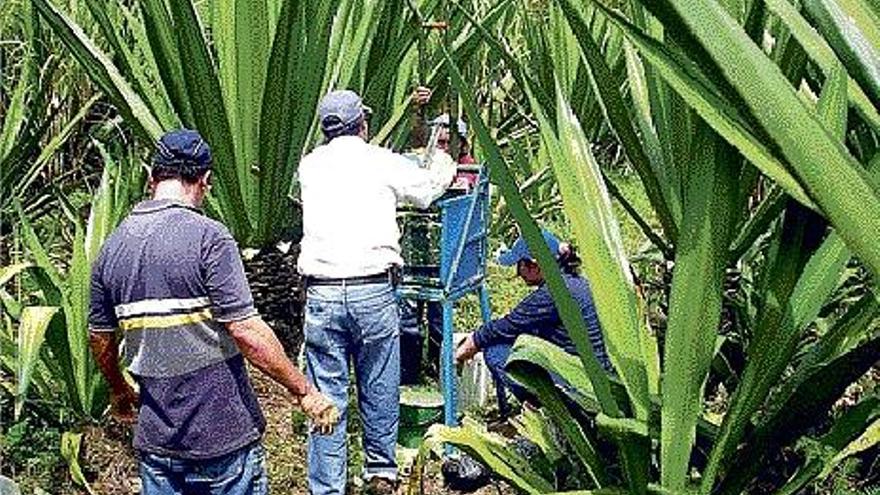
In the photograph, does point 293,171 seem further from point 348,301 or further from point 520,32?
point 520,32

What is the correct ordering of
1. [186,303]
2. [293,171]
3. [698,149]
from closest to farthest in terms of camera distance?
[698,149] < [186,303] < [293,171]

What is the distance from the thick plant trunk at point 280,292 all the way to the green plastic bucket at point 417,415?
0.54 meters

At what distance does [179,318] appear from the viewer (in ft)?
10.7

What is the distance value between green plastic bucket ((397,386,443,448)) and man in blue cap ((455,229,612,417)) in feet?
0.92

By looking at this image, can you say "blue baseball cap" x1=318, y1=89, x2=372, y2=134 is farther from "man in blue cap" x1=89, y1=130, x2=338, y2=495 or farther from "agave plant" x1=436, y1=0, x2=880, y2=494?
"agave plant" x1=436, y1=0, x2=880, y2=494

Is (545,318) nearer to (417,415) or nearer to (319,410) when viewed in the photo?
(417,415)

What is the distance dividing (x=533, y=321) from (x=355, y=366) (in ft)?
2.15

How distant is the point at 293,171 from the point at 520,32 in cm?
447

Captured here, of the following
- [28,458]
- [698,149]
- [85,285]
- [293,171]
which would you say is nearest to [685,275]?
[698,149]

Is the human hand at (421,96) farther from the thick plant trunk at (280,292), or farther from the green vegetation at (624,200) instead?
the thick plant trunk at (280,292)

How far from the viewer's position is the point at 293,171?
5230 mm

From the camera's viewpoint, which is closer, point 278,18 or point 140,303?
point 140,303

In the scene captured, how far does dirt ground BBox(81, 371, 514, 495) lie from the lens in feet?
14.4

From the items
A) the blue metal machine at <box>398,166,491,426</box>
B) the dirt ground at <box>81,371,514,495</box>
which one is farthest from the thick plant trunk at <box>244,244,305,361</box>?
the blue metal machine at <box>398,166,491,426</box>
